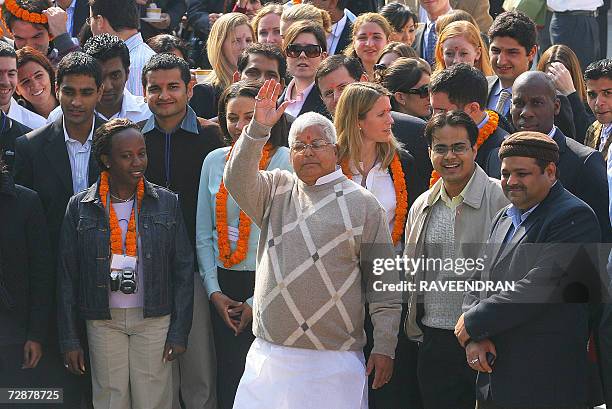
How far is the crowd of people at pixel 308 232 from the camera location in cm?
564

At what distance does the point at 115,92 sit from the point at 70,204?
1322 mm

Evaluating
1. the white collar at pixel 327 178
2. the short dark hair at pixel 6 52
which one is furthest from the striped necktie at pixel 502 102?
the short dark hair at pixel 6 52

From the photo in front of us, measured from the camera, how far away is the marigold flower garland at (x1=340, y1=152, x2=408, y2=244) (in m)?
6.67

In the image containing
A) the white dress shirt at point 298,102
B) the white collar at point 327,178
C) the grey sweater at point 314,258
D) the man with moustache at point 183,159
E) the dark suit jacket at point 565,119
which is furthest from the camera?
the white dress shirt at point 298,102

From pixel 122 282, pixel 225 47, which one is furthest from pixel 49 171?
pixel 225 47

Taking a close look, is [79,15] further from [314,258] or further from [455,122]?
[314,258]

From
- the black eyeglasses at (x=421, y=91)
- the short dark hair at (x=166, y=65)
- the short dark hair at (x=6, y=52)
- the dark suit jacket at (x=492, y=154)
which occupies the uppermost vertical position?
the short dark hair at (x=6, y=52)

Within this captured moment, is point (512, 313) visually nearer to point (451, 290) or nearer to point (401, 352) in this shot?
point (451, 290)

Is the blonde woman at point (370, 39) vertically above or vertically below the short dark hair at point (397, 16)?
below

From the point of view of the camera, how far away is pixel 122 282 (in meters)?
6.56

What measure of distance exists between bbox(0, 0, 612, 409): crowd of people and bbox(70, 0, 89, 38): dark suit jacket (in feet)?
8.21

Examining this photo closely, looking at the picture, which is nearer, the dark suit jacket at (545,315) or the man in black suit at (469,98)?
the dark suit jacket at (545,315)

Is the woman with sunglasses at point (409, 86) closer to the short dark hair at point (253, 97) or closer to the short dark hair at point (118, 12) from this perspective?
the short dark hair at point (253, 97)

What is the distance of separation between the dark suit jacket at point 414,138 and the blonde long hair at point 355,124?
222mm
